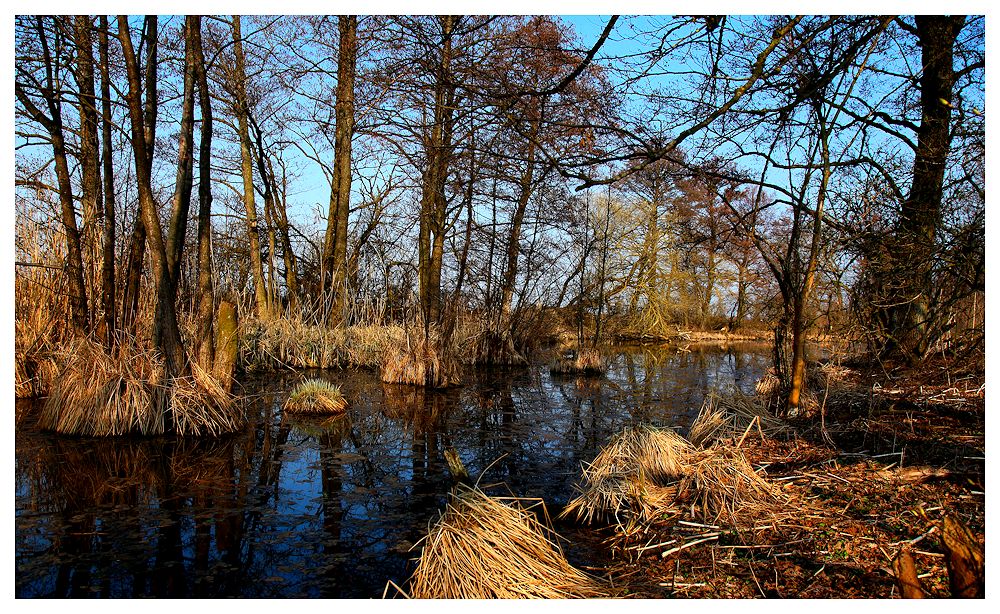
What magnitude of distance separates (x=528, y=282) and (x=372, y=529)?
10.4 m

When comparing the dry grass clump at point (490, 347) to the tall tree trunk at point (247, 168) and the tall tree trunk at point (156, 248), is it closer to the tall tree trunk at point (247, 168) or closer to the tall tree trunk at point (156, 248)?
the tall tree trunk at point (247, 168)

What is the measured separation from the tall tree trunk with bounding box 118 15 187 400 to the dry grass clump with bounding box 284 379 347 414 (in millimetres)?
1661

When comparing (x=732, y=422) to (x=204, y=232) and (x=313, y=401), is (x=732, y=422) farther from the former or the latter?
(x=204, y=232)

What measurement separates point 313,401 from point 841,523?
6.02 metres

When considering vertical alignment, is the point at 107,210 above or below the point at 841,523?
above

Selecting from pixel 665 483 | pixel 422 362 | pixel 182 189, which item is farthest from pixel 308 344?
pixel 665 483

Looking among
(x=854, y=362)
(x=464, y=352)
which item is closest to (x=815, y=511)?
(x=854, y=362)

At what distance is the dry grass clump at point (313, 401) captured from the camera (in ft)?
24.6

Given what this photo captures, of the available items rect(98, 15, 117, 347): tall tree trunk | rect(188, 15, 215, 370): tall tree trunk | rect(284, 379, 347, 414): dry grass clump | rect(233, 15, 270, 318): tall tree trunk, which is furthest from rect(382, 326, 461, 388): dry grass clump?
rect(98, 15, 117, 347): tall tree trunk

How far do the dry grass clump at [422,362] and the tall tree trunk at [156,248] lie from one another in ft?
13.9

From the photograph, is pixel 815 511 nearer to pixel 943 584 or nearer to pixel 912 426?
pixel 943 584

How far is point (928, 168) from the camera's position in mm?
4812

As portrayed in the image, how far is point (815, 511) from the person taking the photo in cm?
331

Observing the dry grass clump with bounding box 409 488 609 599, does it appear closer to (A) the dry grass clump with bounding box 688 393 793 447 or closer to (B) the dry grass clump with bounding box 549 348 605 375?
(A) the dry grass clump with bounding box 688 393 793 447
